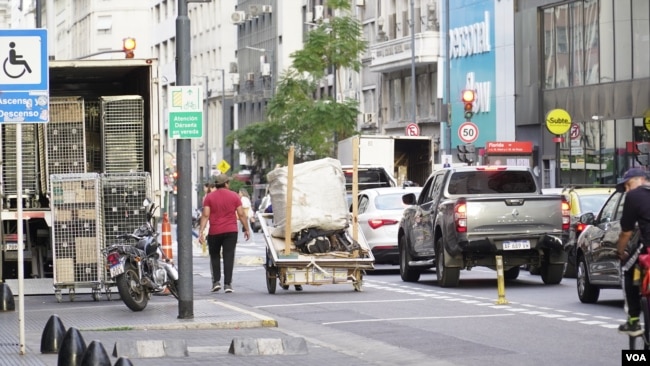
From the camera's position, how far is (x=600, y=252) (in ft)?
68.9

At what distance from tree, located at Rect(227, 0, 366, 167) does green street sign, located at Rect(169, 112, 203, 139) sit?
43206mm

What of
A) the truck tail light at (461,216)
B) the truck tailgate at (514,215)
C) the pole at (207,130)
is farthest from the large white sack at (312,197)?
the pole at (207,130)

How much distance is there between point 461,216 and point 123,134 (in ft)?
17.2

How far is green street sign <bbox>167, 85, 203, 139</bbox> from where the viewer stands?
62.8 feet

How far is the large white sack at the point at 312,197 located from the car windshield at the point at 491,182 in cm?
187

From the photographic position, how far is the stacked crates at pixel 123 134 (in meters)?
25.1

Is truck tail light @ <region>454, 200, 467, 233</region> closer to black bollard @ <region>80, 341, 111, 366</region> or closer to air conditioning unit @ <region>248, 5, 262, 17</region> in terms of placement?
black bollard @ <region>80, 341, 111, 366</region>

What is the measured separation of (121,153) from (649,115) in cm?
2981

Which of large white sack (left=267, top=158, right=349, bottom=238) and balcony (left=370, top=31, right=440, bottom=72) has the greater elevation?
balcony (left=370, top=31, right=440, bottom=72)

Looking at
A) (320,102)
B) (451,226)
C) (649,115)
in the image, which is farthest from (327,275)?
(320,102)

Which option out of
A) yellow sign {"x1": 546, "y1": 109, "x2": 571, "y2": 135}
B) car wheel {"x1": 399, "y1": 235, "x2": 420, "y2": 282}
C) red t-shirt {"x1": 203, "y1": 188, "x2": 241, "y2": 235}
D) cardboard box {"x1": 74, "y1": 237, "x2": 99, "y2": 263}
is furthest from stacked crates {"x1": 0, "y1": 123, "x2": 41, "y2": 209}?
yellow sign {"x1": 546, "y1": 109, "x2": 571, "y2": 135}

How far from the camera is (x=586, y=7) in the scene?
57.6 metres

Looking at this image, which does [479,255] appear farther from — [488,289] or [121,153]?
[121,153]

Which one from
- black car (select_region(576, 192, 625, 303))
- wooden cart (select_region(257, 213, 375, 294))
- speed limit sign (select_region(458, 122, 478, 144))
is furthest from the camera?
speed limit sign (select_region(458, 122, 478, 144))
